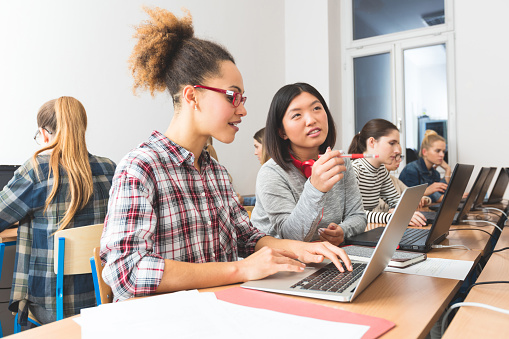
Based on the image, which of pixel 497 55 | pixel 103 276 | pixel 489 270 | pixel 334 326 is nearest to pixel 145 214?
pixel 103 276

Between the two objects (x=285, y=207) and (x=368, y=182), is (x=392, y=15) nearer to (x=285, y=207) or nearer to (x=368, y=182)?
(x=368, y=182)

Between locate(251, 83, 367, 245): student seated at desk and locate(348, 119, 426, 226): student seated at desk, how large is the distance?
0.68 meters

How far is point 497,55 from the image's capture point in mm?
4375

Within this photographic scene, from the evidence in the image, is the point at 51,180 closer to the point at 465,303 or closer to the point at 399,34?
the point at 465,303

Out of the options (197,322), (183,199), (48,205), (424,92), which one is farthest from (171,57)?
(424,92)

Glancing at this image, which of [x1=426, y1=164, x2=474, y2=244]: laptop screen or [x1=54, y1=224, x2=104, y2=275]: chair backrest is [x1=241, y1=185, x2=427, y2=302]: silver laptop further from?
[x1=54, y1=224, x2=104, y2=275]: chair backrest

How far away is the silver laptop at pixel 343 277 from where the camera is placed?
80 centimetres

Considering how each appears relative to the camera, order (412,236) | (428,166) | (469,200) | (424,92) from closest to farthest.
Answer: (412,236) → (469,200) → (428,166) → (424,92)

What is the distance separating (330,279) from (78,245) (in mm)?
1041

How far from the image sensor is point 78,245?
158 centimetres

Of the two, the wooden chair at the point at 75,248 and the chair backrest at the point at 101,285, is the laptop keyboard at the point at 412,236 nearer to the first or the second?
the chair backrest at the point at 101,285

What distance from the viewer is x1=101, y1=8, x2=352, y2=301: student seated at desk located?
0.89 meters

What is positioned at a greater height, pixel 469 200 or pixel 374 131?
pixel 374 131

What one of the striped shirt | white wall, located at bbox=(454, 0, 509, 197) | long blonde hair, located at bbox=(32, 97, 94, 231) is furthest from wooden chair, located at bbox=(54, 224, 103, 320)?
white wall, located at bbox=(454, 0, 509, 197)
